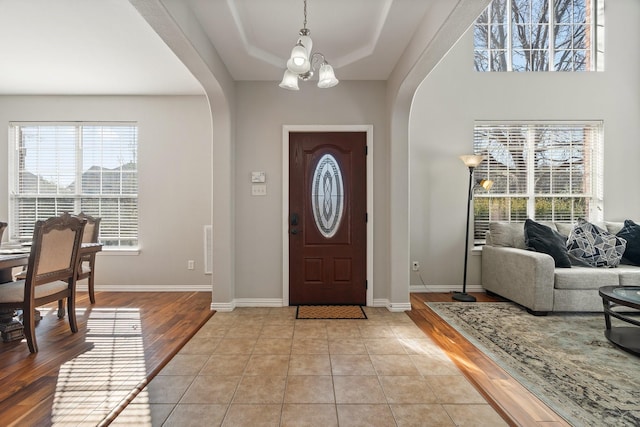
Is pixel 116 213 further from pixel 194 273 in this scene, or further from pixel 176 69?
pixel 176 69

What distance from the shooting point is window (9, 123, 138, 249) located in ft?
15.0

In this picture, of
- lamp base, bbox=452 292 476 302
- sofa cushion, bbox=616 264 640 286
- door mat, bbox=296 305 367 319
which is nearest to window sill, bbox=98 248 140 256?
door mat, bbox=296 305 367 319

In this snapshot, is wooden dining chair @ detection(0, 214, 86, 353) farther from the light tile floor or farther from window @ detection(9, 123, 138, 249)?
window @ detection(9, 123, 138, 249)

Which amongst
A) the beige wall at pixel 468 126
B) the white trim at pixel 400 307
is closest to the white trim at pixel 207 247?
the white trim at pixel 400 307

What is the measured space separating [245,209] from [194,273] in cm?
145

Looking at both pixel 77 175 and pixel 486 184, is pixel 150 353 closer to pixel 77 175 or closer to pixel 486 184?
pixel 77 175

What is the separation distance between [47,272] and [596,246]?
562 cm

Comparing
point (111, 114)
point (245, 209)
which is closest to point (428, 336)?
point (245, 209)

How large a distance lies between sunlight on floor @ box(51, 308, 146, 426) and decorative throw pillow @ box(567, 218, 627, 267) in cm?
456

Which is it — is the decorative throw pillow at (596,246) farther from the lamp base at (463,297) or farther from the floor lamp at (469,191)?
the lamp base at (463,297)

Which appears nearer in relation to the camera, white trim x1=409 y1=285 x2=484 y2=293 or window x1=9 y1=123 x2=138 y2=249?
white trim x1=409 y1=285 x2=484 y2=293

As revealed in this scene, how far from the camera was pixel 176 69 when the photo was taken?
3746 mm

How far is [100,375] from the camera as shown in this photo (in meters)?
2.20

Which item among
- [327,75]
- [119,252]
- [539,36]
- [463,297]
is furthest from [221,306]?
[539,36]
